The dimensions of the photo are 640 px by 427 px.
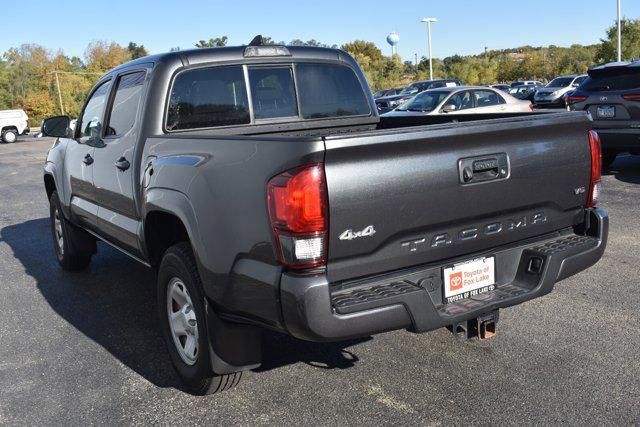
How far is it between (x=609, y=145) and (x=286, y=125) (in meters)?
7.22

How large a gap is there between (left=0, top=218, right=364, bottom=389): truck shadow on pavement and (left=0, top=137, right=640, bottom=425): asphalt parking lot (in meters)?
0.02

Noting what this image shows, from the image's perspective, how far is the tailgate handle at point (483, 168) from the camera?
3066mm

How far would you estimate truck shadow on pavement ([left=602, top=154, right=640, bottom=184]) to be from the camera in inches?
403

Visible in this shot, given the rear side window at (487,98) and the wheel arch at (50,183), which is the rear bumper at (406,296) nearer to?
the wheel arch at (50,183)

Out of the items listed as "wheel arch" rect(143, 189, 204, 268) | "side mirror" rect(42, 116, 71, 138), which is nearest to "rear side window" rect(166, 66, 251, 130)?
"wheel arch" rect(143, 189, 204, 268)

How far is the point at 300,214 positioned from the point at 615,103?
28.9ft

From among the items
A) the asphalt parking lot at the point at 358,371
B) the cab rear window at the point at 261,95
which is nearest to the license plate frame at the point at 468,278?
the asphalt parking lot at the point at 358,371

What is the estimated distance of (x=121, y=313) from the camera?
5.18m

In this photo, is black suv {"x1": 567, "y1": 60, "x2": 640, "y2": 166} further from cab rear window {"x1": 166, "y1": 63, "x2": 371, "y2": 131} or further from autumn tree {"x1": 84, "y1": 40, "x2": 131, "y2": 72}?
autumn tree {"x1": 84, "y1": 40, "x2": 131, "y2": 72}

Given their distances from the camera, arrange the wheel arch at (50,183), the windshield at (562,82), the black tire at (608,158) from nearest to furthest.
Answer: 1. the wheel arch at (50,183)
2. the black tire at (608,158)
3. the windshield at (562,82)

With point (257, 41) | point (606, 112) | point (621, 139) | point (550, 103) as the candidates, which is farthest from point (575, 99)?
point (550, 103)

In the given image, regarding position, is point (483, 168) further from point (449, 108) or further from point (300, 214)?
point (449, 108)

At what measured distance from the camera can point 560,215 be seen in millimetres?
3518

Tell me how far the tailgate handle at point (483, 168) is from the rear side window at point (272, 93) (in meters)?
1.85
